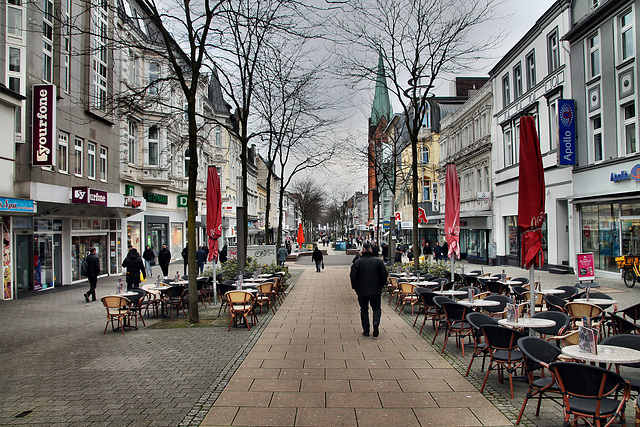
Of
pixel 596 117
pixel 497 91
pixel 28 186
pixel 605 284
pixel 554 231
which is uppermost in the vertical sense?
pixel 497 91

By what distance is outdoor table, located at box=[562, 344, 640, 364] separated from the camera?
15.8ft

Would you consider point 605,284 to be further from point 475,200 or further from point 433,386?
point 475,200

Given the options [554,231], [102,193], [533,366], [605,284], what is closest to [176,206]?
[102,193]

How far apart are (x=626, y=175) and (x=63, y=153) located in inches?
842

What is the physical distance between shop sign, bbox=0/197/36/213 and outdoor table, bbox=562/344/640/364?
15.1 metres

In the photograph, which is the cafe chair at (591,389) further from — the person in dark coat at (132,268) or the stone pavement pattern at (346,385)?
the person in dark coat at (132,268)

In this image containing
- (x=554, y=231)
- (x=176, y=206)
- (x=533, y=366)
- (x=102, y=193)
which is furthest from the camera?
(x=176, y=206)

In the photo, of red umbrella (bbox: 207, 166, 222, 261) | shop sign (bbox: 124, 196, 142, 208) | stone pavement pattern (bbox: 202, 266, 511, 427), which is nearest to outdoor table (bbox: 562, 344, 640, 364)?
stone pavement pattern (bbox: 202, 266, 511, 427)

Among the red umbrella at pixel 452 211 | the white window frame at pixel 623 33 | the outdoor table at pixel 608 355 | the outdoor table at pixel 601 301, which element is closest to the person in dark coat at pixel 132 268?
the red umbrella at pixel 452 211

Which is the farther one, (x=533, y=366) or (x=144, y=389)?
(x=144, y=389)

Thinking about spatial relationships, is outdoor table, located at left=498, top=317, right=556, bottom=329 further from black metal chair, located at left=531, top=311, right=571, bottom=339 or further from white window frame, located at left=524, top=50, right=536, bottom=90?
white window frame, located at left=524, top=50, right=536, bottom=90

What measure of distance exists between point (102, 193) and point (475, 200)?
25.9 m

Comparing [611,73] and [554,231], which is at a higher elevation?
[611,73]

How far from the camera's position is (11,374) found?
716 centimetres
